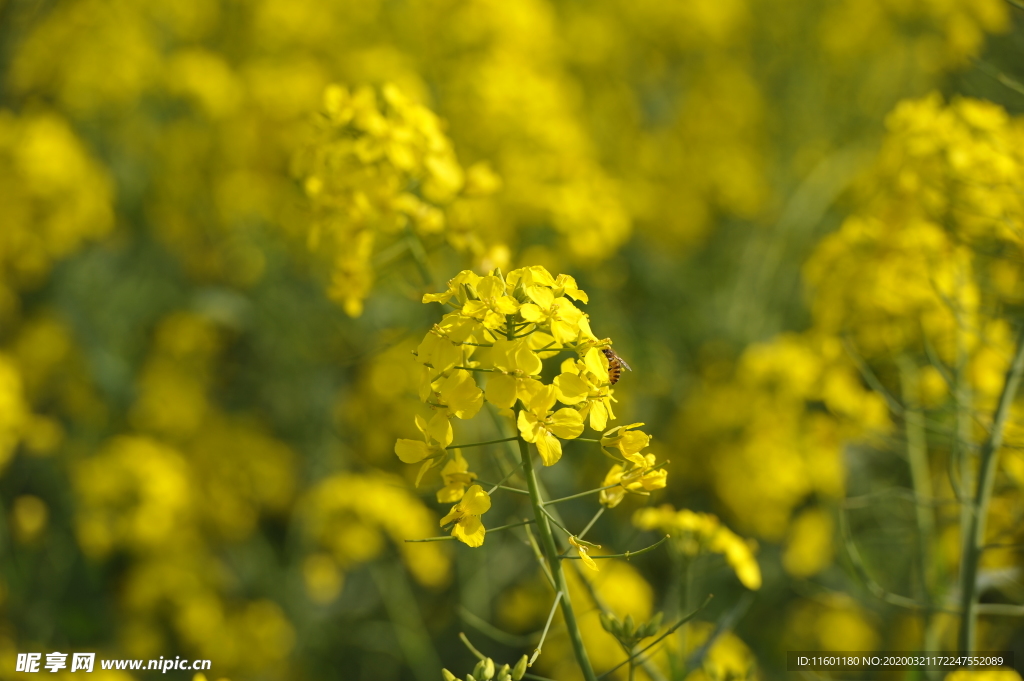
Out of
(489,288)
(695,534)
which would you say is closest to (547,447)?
(489,288)

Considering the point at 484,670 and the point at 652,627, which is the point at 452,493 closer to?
the point at 484,670

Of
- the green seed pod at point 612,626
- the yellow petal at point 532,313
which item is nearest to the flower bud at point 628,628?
the green seed pod at point 612,626

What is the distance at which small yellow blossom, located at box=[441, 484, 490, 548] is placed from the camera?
4.35ft

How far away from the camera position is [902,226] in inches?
98.7

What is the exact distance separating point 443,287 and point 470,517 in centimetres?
127

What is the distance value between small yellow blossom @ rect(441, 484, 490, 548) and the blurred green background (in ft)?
3.08

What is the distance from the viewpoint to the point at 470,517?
135 centimetres

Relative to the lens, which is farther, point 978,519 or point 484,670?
point 978,519

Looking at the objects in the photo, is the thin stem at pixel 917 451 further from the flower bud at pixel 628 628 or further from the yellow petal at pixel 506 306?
the yellow petal at pixel 506 306

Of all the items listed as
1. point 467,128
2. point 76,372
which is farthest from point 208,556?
point 467,128

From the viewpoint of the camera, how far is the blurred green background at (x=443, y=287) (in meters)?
2.52

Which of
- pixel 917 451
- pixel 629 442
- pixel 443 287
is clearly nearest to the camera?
pixel 629 442

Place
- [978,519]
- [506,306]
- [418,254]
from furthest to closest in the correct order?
[418,254] < [978,519] < [506,306]

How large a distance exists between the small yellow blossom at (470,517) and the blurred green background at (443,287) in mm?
937
